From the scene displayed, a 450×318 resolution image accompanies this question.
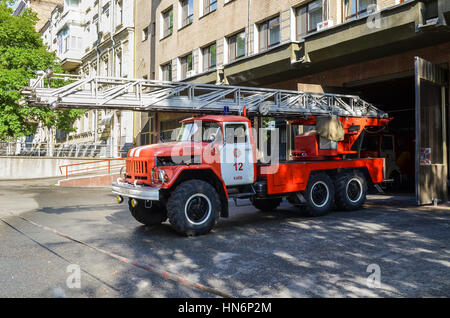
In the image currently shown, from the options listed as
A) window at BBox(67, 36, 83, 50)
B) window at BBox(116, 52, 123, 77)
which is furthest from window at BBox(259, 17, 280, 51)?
window at BBox(67, 36, 83, 50)

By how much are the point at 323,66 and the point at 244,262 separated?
42.5 feet

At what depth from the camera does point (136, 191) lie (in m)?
7.94

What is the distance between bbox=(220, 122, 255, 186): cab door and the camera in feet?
29.0

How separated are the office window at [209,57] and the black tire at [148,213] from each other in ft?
53.5

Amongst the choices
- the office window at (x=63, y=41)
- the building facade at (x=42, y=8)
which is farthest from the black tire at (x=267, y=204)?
the building facade at (x=42, y=8)

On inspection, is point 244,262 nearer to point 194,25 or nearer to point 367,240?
point 367,240

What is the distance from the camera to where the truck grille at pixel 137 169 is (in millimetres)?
8273

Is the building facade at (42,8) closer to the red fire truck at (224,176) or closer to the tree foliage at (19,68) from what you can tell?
the tree foliage at (19,68)

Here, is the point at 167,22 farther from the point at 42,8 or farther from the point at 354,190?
the point at 42,8

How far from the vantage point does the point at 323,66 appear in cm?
1719

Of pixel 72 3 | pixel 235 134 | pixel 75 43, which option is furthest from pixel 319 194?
pixel 72 3

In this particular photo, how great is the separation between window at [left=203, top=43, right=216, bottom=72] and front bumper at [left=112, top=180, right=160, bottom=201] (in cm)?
1677

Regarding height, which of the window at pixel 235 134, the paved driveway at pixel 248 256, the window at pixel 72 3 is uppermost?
the window at pixel 72 3

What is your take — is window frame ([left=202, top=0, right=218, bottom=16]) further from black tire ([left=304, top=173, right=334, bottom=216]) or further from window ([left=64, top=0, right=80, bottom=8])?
window ([left=64, top=0, right=80, bottom=8])
